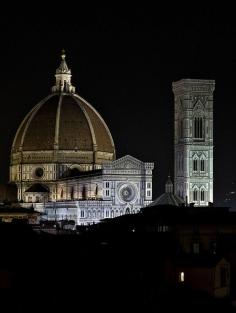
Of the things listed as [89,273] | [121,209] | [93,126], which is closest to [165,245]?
[89,273]

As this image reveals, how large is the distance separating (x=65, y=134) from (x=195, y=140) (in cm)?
1467

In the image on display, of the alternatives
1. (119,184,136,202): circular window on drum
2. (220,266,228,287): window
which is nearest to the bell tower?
(119,184,136,202): circular window on drum

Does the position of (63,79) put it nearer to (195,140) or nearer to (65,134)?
(65,134)

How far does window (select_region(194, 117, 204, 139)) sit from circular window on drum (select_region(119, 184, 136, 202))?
6.89 meters

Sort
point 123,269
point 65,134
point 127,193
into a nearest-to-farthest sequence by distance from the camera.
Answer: point 123,269, point 127,193, point 65,134

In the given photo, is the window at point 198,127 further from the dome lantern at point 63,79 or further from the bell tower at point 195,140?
the dome lantern at point 63,79

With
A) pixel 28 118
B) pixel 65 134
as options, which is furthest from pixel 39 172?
pixel 28 118

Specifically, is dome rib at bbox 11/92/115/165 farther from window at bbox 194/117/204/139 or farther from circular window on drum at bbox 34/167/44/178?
window at bbox 194/117/204/139

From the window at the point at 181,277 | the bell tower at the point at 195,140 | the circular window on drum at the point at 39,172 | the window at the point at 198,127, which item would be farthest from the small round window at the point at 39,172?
the window at the point at 181,277

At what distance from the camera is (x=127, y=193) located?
120688 mm

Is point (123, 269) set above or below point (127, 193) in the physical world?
below

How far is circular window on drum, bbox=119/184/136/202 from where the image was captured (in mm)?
120375

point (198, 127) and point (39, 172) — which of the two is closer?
point (198, 127)

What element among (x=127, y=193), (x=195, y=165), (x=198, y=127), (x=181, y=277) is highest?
(x=198, y=127)
